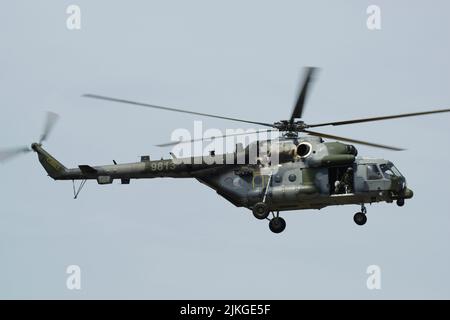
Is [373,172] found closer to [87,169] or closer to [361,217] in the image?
[361,217]

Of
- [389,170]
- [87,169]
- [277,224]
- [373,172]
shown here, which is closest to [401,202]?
[389,170]

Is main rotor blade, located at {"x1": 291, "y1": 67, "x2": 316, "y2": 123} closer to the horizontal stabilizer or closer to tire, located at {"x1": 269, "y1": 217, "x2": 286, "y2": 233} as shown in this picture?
tire, located at {"x1": 269, "y1": 217, "x2": 286, "y2": 233}

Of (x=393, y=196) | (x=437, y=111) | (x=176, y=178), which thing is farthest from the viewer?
(x=176, y=178)

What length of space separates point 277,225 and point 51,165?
1146cm

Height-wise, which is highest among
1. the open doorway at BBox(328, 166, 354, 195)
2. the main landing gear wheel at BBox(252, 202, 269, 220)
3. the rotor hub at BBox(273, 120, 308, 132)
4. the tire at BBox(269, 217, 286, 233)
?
the rotor hub at BBox(273, 120, 308, 132)

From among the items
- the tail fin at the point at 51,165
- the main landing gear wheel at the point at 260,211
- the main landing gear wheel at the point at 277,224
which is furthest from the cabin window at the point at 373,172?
the tail fin at the point at 51,165

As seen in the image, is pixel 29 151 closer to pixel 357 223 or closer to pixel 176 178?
pixel 176 178

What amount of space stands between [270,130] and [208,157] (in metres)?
3.42

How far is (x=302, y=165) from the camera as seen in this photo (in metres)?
44.3

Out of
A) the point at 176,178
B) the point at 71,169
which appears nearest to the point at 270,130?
the point at 176,178

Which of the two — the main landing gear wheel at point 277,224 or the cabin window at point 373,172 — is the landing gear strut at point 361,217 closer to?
the cabin window at point 373,172

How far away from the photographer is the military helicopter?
4350cm

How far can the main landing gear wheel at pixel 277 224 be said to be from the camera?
147ft

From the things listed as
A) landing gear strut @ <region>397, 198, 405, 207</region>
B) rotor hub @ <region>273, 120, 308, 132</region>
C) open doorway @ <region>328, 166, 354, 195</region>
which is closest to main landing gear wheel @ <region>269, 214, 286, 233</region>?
open doorway @ <region>328, 166, 354, 195</region>
